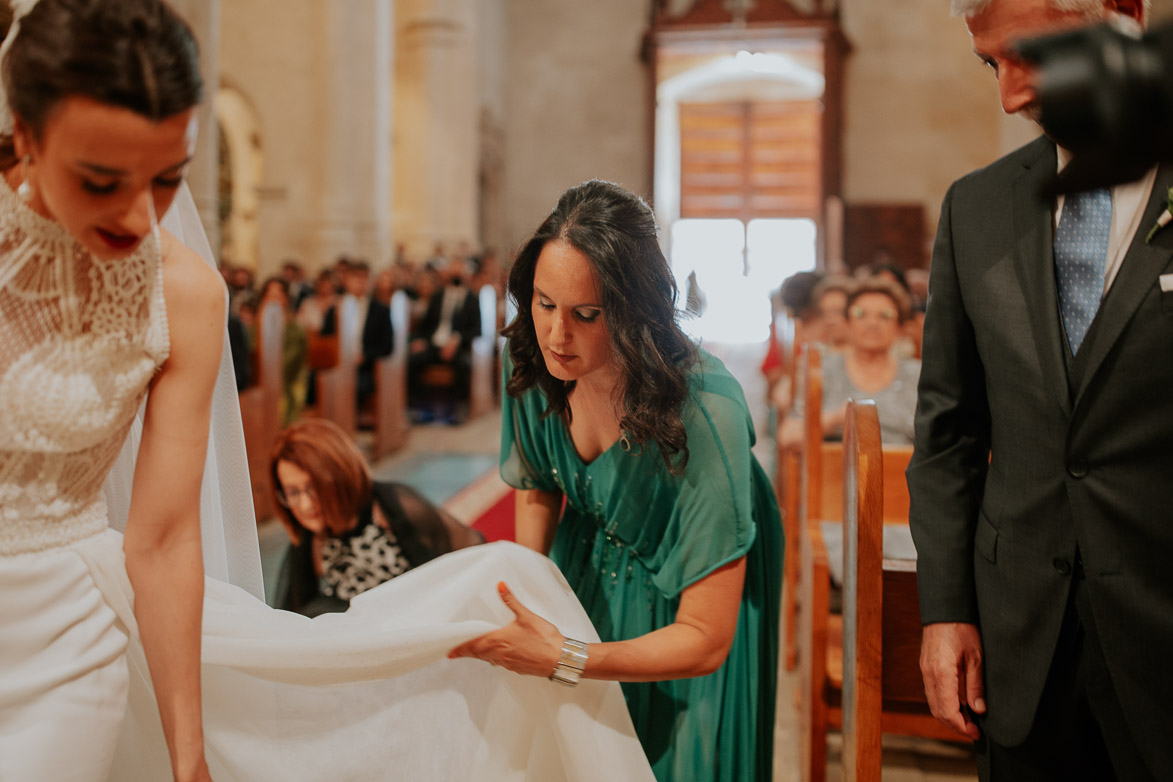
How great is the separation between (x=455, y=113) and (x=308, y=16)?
457 centimetres

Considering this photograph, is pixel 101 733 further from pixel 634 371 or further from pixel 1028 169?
pixel 1028 169

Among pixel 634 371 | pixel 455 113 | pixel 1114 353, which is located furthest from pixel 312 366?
pixel 455 113

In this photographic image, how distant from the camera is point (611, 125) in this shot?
18.0 meters

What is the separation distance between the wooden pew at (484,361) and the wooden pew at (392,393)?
1311mm

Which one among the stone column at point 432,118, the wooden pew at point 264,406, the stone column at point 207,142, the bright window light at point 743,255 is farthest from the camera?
the bright window light at point 743,255

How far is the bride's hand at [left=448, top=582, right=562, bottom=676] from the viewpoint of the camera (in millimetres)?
1534

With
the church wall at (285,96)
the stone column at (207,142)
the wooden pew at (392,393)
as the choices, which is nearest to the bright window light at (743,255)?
the church wall at (285,96)

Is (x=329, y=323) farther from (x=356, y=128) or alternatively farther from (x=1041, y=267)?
(x=1041, y=267)

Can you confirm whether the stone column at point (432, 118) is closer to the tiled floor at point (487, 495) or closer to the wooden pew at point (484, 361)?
the wooden pew at point (484, 361)

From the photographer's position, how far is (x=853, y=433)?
1.68 metres

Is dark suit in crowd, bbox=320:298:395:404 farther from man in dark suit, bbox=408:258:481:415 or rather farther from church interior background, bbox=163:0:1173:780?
church interior background, bbox=163:0:1173:780

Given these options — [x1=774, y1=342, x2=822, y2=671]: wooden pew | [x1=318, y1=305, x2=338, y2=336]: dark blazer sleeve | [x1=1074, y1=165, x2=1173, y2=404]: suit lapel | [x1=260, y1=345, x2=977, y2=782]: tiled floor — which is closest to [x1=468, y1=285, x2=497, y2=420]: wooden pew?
[x1=260, y1=345, x2=977, y2=782]: tiled floor

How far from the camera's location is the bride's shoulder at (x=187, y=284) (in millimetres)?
1199

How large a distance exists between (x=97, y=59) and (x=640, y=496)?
1070mm
